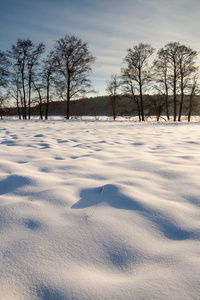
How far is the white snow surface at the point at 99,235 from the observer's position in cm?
74

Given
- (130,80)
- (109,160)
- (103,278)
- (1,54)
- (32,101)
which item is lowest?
(103,278)

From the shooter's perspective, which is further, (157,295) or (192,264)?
(192,264)

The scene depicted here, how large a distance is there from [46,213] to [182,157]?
2154 millimetres

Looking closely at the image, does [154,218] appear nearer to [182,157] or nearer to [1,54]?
[182,157]

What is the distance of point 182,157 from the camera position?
8.84ft

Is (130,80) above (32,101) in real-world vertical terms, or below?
above

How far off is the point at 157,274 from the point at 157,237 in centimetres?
28

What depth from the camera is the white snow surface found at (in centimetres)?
74

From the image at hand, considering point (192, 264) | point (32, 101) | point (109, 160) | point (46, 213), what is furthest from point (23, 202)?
point (32, 101)

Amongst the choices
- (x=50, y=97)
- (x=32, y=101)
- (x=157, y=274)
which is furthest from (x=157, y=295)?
(x=32, y=101)

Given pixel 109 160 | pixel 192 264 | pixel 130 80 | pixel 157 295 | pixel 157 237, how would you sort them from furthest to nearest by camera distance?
pixel 130 80
pixel 109 160
pixel 157 237
pixel 192 264
pixel 157 295

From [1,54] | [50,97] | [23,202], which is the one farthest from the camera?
[50,97]

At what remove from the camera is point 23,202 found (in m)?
1.40

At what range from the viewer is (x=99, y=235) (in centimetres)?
106
